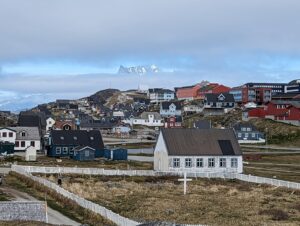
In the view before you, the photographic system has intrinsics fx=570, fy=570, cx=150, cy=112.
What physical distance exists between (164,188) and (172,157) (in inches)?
511

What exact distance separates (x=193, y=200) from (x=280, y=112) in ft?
309

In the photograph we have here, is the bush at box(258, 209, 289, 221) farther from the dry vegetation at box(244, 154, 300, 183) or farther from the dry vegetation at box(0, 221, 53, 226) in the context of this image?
the dry vegetation at box(244, 154, 300, 183)

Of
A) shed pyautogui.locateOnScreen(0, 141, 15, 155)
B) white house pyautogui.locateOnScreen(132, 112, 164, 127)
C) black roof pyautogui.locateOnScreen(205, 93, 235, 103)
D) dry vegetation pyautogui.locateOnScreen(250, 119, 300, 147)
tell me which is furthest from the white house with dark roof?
black roof pyautogui.locateOnScreen(205, 93, 235, 103)

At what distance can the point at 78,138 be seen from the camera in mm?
83062

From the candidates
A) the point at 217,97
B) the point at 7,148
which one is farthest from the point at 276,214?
the point at 217,97

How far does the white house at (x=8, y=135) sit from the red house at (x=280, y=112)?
221 ft

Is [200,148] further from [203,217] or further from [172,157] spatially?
[203,217]

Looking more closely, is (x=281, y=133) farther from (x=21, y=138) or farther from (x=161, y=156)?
(x=161, y=156)

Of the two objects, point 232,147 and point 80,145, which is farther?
point 80,145

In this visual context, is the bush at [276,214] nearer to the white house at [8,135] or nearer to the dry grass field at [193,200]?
the dry grass field at [193,200]

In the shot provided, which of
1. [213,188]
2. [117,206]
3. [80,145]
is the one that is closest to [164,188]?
[213,188]

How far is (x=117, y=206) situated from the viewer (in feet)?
132

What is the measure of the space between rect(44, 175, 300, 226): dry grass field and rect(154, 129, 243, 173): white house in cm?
571

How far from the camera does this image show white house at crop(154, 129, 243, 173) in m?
65.1
